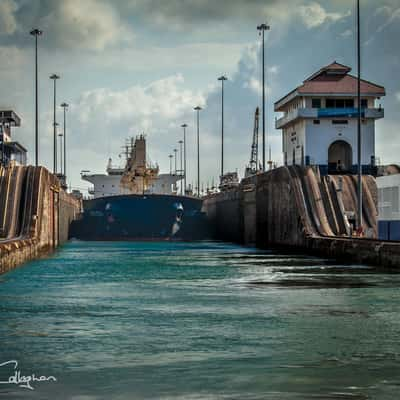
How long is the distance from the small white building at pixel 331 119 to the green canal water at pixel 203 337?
43421 millimetres

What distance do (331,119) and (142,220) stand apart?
76.8 feet

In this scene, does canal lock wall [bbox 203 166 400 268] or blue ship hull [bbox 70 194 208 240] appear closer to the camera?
canal lock wall [bbox 203 166 400 268]

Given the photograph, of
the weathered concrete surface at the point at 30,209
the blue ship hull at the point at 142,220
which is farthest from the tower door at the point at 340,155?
the weathered concrete surface at the point at 30,209

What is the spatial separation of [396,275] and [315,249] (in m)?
17.1

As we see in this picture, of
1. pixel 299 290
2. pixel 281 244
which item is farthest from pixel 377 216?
pixel 299 290

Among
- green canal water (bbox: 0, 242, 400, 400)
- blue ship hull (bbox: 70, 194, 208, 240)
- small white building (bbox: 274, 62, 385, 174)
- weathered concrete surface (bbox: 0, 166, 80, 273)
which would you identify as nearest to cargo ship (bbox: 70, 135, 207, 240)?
blue ship hull (bbox: 70, 194, 208, 240)

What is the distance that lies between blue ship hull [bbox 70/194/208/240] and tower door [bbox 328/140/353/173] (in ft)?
57.0

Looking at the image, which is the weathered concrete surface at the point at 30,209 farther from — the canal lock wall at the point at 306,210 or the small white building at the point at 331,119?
the small white building at the point at 331,119

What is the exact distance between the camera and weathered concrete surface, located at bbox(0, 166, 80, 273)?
56406 mm

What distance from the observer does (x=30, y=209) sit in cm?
6053

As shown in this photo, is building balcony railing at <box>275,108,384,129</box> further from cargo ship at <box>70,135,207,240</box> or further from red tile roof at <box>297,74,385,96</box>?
cargo ship at <box>70,135,207,240</box>

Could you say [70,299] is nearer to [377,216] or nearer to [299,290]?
[299,290]

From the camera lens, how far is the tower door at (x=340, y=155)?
80894mm

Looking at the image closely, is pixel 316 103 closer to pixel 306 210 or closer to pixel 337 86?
pixel 337 86
